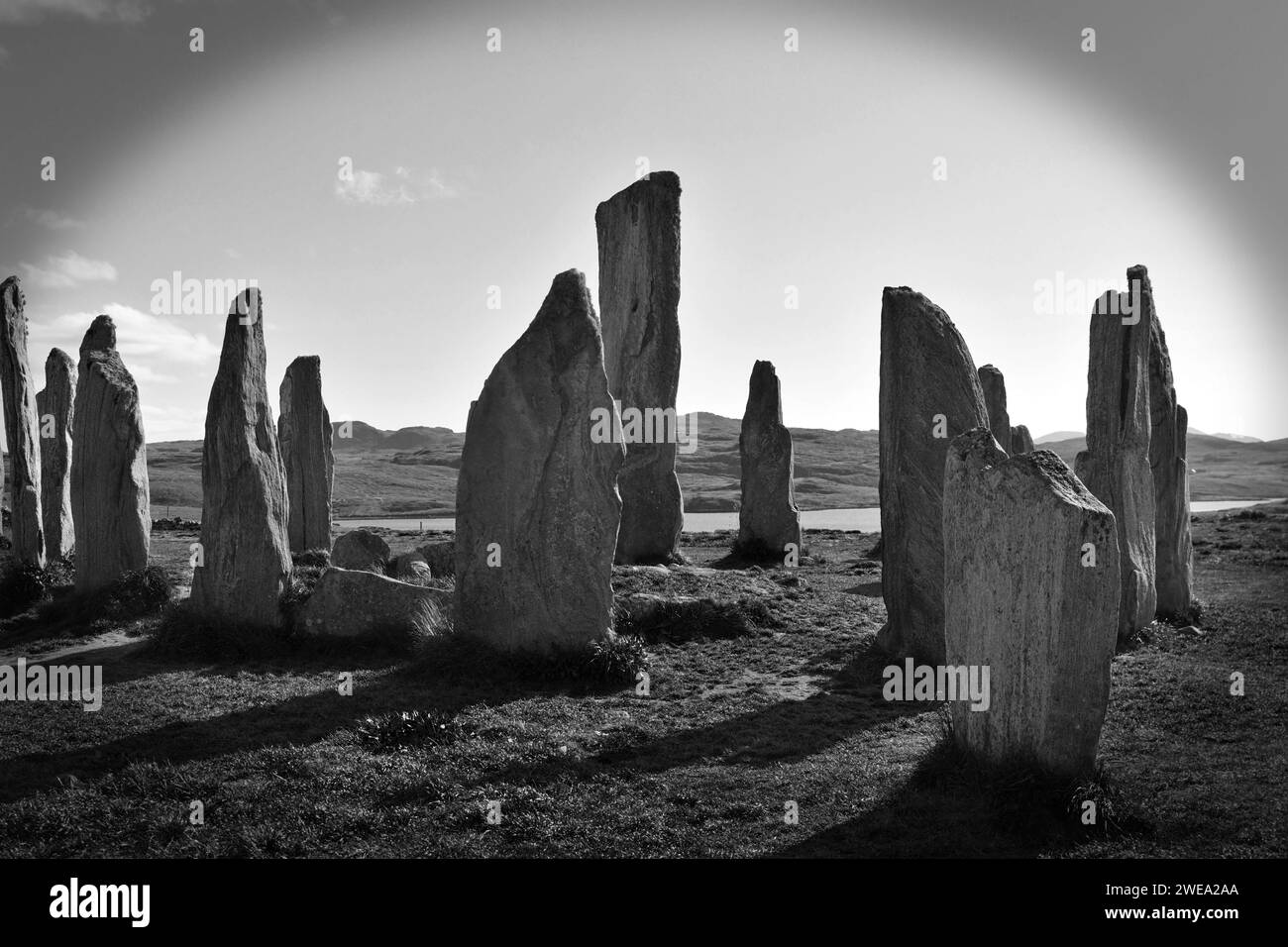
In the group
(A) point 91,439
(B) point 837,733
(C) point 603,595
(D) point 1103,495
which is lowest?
(B) point 837,733

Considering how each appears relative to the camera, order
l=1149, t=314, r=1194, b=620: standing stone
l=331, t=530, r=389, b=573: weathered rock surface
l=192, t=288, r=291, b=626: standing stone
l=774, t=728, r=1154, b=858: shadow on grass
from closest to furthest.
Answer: l=774, t=728, r=1154, b=858: shadow on grass
l=192, t=288, r=291, b=626: standing stone
l=1149, t=314, r=1194, b=620: standing stone
l=331, t=530, r=389, b=573: weathered rock surface

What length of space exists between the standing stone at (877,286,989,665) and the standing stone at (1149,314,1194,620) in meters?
5.37

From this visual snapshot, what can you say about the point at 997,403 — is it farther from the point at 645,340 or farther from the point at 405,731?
the point at 405,731

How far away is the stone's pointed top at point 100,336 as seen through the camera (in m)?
17.9

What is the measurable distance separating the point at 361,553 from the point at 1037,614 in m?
13.8

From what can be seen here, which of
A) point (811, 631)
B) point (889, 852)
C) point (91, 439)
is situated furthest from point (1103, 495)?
point (91, 439)

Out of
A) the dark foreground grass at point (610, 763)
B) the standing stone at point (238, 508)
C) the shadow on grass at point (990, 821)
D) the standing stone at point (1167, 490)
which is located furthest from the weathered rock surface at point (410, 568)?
the standing stone at point (1167, 490)

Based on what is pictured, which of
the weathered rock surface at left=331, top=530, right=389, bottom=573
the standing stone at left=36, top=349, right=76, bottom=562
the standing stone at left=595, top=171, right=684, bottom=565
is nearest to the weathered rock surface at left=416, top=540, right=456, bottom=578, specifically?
the weathered rock surface at left=331, top=530, right=389, bottom=573

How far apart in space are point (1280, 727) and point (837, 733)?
4.43 m

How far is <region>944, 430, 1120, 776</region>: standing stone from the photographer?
24.2ft

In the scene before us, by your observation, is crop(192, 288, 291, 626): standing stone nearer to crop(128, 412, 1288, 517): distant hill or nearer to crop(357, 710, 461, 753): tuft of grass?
crop(357, 710, 461, 753): tuft of grass

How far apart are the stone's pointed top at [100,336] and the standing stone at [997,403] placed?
2027 centimetres
